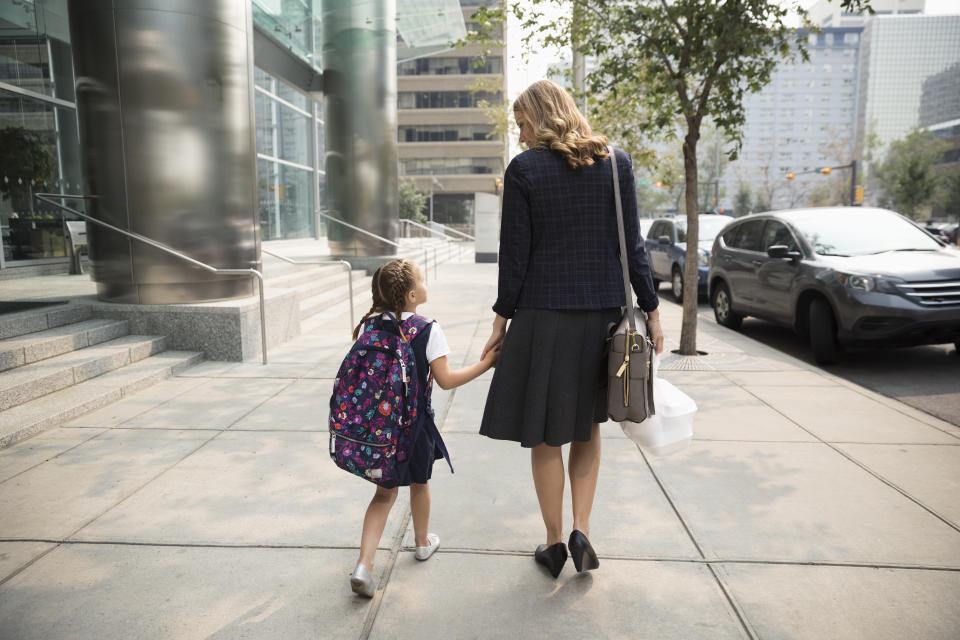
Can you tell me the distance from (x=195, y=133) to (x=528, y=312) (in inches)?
221

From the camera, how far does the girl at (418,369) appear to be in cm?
252

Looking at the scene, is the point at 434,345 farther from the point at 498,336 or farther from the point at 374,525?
the point at 374,525

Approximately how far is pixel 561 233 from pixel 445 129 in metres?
68.8

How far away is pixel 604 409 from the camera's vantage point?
277 centimetres

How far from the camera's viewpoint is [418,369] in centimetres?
258

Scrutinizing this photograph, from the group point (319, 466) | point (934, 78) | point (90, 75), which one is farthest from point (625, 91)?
point (934, 78)

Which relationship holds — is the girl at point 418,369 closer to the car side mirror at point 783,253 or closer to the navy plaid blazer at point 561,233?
the navy plaid blazer at point 561,233

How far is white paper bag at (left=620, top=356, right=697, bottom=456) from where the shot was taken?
2.69 meters

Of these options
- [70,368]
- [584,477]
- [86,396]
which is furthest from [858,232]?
[70,368]

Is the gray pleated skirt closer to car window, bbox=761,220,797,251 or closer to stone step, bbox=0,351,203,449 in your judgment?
stone step, bbox=0,351,203,449

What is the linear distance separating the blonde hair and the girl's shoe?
1786 mm

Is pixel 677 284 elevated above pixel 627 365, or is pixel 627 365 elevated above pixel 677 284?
pixel 627 365

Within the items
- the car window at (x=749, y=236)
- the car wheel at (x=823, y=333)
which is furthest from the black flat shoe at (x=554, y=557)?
the car window at (x=749, y=236)

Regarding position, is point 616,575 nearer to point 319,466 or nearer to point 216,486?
point 319,466
